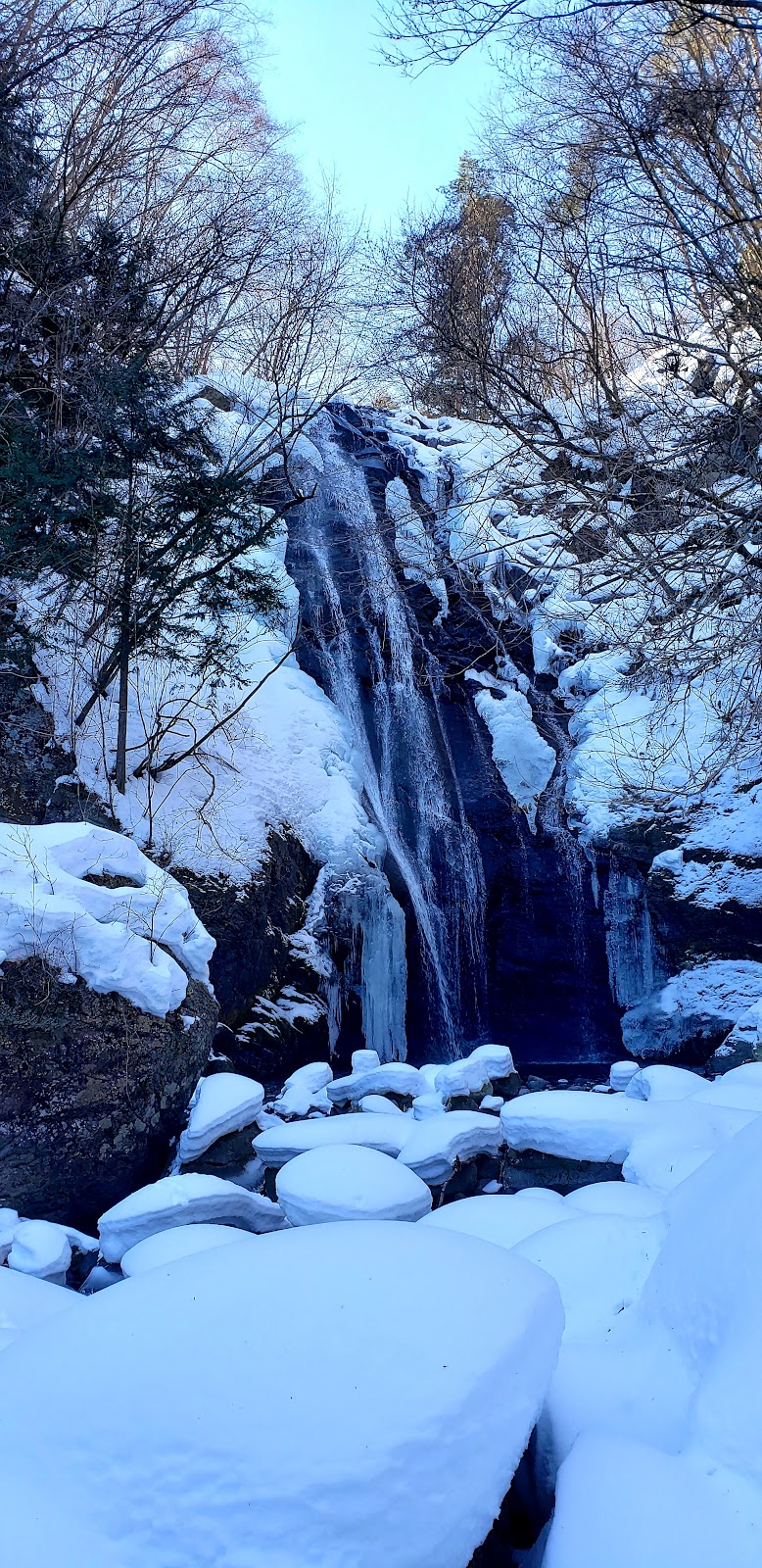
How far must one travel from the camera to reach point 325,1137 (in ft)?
16.8

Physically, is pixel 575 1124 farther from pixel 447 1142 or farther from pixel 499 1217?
pixel 499 1217

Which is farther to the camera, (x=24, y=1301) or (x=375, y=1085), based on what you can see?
(x=375, y=1085)

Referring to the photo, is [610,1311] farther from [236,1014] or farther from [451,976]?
[451,976]

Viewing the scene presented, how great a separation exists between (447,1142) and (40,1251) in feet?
7.37

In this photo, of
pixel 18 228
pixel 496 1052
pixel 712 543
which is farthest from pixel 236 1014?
pixel 18 228

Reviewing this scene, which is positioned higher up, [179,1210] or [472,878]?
[472,878]

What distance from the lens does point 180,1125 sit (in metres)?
5.15

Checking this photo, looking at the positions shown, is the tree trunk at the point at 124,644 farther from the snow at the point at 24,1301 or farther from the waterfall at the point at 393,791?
the snow at the point at 24,1301

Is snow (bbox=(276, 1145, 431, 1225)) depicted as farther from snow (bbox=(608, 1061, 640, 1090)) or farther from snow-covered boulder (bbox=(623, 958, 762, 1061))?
snow-covered boulder (bbox=(623, 958, 762, 1061))

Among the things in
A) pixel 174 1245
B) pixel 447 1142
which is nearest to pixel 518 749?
pixel 447 1142

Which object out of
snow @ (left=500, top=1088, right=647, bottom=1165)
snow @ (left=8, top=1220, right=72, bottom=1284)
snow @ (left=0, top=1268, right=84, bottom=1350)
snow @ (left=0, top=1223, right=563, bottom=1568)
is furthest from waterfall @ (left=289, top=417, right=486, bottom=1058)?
snow @ (left=0, top=1223, right=563, bottom=1568)

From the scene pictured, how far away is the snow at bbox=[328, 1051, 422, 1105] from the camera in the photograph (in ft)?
21.9

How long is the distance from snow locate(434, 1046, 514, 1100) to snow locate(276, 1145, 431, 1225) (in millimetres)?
2411

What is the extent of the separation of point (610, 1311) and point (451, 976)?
7.34 m
